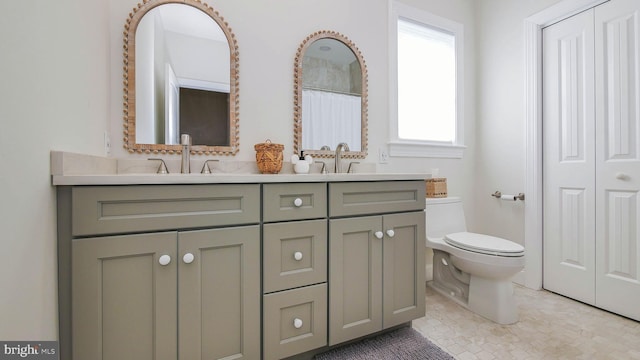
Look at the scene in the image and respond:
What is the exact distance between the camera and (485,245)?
164 centimetres

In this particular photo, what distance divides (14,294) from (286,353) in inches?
36.1

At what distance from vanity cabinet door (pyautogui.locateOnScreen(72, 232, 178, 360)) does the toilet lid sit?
63.0 inches

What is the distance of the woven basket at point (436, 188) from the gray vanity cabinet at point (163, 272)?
150cm

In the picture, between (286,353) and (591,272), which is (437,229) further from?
(286,353)

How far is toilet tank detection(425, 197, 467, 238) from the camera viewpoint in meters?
2.03

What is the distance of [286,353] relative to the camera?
1172 mm

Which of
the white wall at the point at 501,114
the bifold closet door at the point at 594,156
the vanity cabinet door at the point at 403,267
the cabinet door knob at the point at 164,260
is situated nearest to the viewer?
the cabinet door knob at the point at 164,260

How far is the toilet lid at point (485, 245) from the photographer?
155 cm


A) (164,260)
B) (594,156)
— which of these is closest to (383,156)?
(594,156)

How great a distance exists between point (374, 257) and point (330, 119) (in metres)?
0.97

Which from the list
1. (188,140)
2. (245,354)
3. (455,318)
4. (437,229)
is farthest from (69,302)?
(437,229)

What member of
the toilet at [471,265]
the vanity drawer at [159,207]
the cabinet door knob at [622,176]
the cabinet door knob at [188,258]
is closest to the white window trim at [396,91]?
the toilet at [471,265]

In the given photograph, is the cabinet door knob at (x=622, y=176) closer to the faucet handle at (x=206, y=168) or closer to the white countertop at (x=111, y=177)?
the white countertop at (x=111, y=177)

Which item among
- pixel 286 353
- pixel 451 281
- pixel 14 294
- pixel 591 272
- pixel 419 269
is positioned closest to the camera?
pixel 14 294
